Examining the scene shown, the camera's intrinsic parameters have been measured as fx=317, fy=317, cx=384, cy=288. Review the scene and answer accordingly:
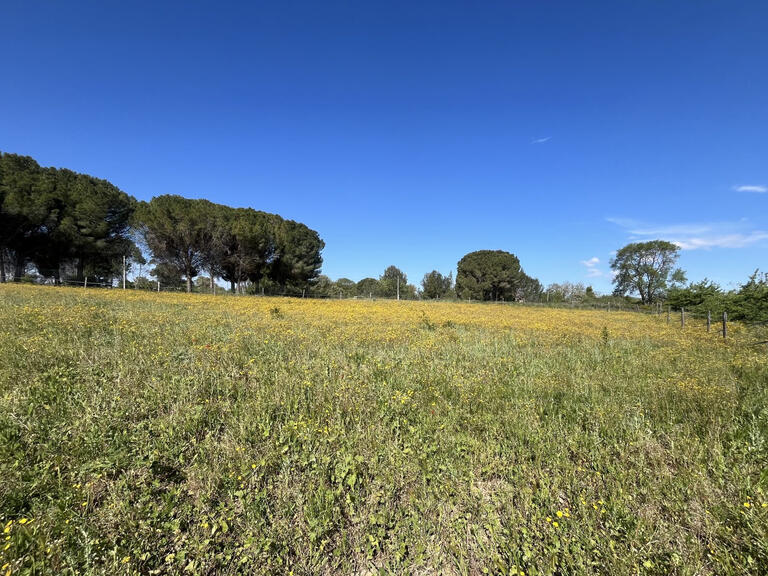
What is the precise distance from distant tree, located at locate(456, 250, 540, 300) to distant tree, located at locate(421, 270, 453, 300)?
6.90 m

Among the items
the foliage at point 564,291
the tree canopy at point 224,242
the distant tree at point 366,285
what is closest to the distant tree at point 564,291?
the foliage at point 564,291

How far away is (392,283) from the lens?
273 feet

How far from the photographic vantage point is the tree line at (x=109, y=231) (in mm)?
33938

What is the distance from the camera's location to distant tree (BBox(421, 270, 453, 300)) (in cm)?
8506

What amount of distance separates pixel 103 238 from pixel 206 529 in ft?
164

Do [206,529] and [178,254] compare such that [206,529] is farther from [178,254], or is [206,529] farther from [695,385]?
[178,254]

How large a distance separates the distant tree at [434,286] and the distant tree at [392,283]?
554cm

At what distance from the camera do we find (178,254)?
3984 centimetres

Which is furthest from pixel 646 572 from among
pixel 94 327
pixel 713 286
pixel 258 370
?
pixel 713 286

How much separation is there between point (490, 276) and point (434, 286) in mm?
16368

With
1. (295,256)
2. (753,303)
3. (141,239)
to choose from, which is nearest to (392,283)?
(295,256)

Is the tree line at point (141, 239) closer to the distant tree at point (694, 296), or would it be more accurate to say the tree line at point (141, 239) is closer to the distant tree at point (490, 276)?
the distant tree at point (694, 296)

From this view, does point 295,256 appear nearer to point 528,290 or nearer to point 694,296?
point 694,296

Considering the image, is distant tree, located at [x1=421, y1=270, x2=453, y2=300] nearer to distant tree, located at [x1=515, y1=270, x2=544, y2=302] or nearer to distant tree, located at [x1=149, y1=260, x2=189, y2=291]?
distant tree, located at [x1=515, y1=270, x2=544, y2=302]
